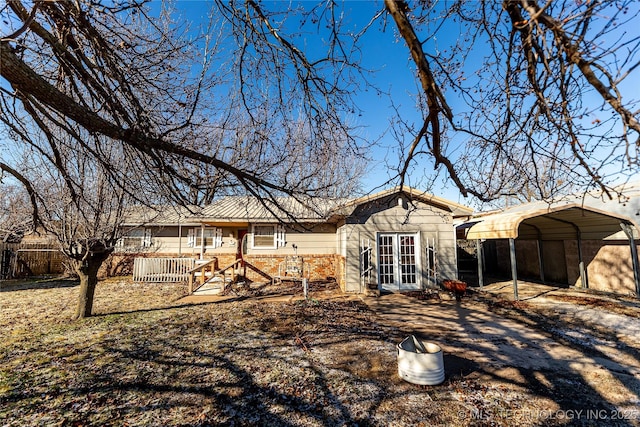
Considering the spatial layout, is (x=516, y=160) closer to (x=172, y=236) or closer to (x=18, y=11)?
(x=18, y=11)

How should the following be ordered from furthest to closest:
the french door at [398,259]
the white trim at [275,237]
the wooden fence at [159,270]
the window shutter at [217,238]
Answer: the window shutter at [217,238] < the white trim at [275,237] < the wooden fence at [159,270] < the french door at [398,259]

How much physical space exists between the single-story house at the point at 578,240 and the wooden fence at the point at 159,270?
12.3 m

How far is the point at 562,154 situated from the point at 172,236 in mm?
15229

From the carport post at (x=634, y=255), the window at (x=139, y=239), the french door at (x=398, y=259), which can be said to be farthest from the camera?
the window at (x=139, y=239)

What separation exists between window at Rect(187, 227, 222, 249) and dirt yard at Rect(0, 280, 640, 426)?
5.68 m

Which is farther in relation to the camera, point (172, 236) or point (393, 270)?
point (172, 236)

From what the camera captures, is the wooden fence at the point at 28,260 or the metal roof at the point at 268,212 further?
the wooden fence at the point at 28,260

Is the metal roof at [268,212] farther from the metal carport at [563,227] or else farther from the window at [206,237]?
the metal carport at [563,227]

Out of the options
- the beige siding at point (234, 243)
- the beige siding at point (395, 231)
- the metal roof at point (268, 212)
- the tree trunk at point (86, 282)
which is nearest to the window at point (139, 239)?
the beige siding at point (234, 243)

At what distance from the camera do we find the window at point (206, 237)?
44.7 ft

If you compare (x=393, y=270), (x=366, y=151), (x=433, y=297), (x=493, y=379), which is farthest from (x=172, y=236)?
(x=493, y=379)

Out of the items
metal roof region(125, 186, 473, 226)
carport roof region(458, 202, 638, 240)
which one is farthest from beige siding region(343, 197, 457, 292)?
carport roof region(458, 202, 638, 240)

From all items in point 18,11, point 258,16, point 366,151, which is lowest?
point 366,151

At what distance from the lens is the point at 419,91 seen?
9.80 ft
